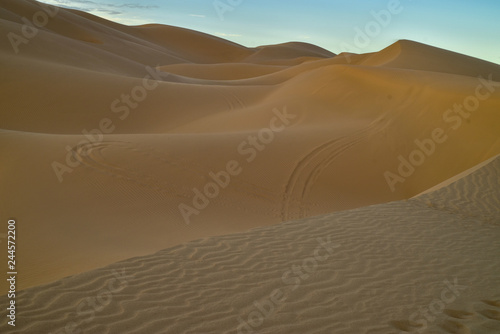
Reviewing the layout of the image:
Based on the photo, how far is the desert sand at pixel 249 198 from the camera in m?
4.40

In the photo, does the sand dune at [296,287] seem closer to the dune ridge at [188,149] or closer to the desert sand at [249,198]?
the desert sand at [249,198]

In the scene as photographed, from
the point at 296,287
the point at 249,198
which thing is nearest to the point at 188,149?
the point at 249,198

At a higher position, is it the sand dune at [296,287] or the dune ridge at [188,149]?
the dune ridge at [188,149]

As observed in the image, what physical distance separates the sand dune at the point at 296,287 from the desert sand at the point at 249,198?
0.09 ft

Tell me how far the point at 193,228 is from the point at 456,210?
5.18 m

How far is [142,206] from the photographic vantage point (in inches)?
373

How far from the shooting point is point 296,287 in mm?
4812

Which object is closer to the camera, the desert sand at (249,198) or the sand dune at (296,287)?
the sand dune at (296,287)

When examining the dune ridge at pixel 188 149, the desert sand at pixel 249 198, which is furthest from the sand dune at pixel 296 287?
the dune ridge at pixel 188 149

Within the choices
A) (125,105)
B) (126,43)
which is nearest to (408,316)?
(125,105)

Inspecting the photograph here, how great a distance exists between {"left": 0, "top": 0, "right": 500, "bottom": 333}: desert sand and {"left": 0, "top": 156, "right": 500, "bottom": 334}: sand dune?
0.09 ft

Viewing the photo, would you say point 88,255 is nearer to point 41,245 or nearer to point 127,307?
point 41,245

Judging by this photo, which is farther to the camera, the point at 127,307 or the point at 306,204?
the point at 306,204

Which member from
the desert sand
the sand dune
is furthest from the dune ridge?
the sand dune
